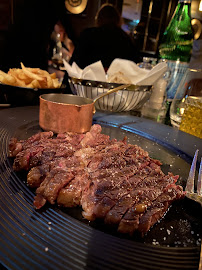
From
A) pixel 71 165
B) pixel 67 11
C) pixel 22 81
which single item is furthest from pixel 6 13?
pixel 71 165

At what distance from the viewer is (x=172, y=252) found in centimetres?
93

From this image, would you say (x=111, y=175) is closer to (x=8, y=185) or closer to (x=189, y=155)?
(x=8, y=185)

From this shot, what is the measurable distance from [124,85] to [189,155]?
3.35 feet

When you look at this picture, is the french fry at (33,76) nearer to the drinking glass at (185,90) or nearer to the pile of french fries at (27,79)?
the pile of french fries at (27,79)

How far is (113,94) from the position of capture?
8.64 ft

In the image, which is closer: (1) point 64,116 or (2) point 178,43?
(1) point 64,116

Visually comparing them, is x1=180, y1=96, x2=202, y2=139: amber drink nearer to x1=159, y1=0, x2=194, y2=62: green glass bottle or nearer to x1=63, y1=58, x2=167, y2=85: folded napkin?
x1=63, y1=58, x2=167, y2=85: folded napkin

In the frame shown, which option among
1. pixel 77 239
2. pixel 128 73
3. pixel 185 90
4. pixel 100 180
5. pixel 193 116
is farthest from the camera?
pixel 128 73

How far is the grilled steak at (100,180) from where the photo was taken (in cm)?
115

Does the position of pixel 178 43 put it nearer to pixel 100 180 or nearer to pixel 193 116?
pixel 193 116

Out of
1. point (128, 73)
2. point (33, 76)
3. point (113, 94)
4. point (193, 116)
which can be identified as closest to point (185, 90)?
point (193, 116)

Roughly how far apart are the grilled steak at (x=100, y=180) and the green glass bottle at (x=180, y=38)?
294cm

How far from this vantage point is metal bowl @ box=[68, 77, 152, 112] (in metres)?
2.57

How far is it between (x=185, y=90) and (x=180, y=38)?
179 centimetres
